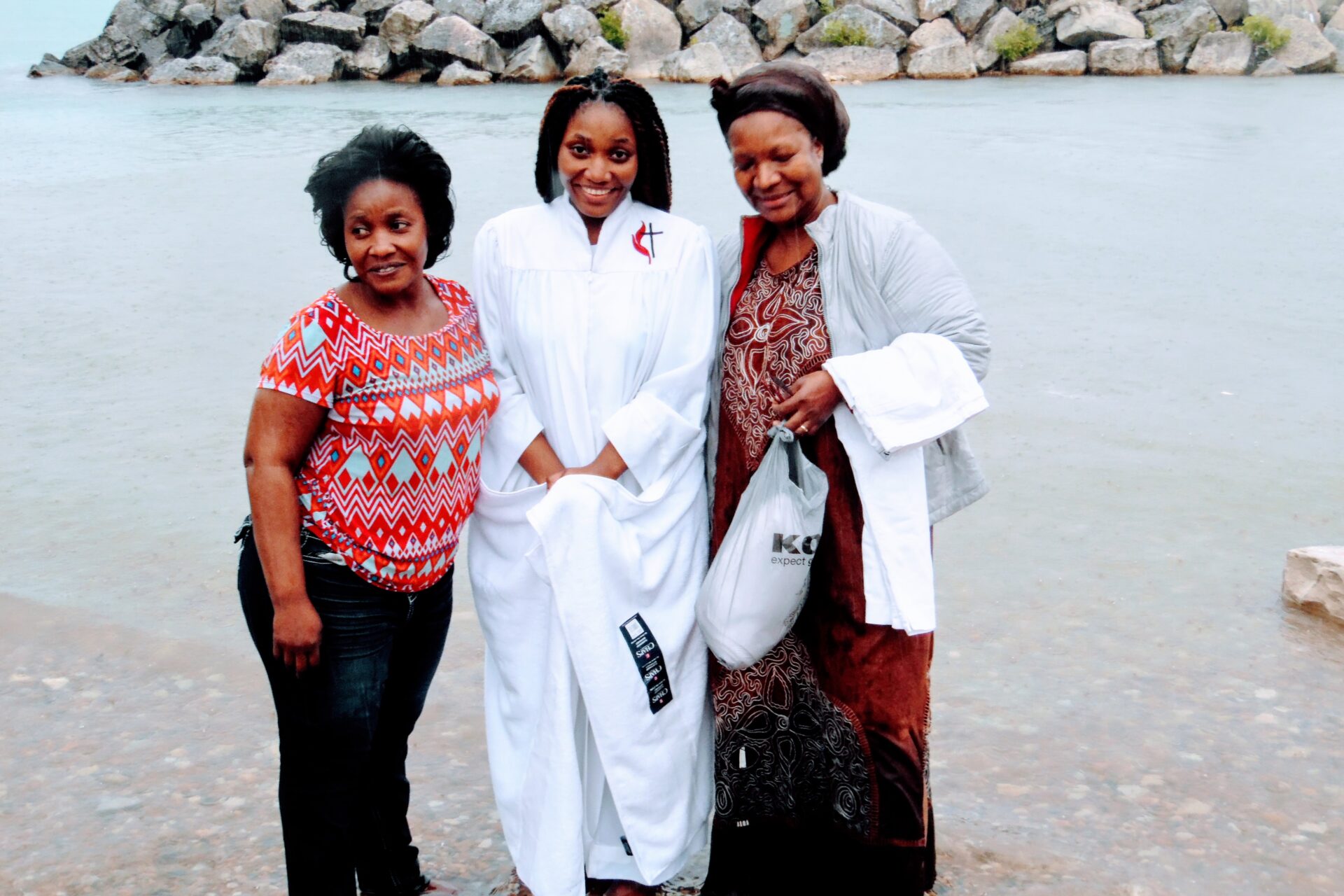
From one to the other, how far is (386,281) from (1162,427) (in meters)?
4.22

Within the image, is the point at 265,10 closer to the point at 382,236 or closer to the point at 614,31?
the point at 614,31

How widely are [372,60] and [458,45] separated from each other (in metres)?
1.55

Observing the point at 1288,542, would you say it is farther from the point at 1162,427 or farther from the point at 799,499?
the point at 799,499

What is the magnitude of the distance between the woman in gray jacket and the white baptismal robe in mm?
107

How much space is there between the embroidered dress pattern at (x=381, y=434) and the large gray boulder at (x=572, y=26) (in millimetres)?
18468

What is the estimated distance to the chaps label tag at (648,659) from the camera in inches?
106

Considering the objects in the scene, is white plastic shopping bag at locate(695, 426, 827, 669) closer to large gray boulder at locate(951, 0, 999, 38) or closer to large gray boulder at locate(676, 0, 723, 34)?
large gray boulder at locate(676, 0, 723, 34)

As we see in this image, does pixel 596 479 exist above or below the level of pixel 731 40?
below

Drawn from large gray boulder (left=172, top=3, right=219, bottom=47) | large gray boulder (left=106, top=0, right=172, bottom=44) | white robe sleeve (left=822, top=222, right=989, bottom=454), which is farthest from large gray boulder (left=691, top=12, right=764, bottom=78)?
white robe sleeve (left=822, top=222, right=989, bottom=454)

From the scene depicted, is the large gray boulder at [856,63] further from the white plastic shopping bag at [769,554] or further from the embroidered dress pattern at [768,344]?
the white plastic shopping bag at [769,554]

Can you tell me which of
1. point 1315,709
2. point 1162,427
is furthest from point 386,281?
point 1162,427

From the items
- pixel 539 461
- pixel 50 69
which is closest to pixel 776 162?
pixel 539 461

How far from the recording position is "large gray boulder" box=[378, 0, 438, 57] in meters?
20.8

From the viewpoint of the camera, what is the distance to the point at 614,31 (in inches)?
806
